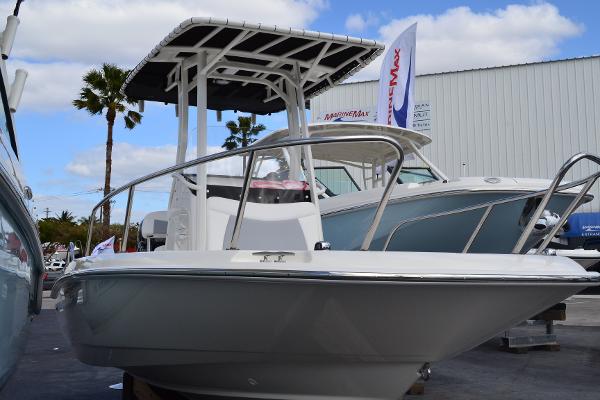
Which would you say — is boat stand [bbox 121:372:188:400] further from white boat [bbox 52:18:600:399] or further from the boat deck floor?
the boat deck floor

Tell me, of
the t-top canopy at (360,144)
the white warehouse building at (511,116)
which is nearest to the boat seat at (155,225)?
the t-top canopy at (360,144)

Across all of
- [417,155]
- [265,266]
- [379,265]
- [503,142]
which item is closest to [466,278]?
[379,265]

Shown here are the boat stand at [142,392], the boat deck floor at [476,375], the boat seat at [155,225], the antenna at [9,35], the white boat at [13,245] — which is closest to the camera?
the white boat at [13,245]

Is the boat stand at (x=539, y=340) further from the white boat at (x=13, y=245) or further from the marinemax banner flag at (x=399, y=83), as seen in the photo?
the marinemax banner flag at (x=399, y=83)

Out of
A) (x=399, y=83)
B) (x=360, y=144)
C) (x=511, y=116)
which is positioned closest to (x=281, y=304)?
(x=360, y=144)

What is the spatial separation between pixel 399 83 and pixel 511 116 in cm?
1154

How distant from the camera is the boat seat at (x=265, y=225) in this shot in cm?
409

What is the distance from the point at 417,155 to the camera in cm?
790

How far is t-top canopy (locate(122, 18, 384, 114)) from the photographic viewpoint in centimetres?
424

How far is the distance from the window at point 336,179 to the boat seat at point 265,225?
399cm

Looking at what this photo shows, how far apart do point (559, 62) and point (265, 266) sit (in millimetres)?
20961

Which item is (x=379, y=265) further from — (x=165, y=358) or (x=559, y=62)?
(x=559, y=62)

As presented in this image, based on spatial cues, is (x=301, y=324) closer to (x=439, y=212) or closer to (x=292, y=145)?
(x=292, y=145)

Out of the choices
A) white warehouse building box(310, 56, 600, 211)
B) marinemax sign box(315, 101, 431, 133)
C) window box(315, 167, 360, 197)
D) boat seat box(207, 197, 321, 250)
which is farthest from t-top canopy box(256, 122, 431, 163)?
white warehouse building box(310, 56, 600, 211)
